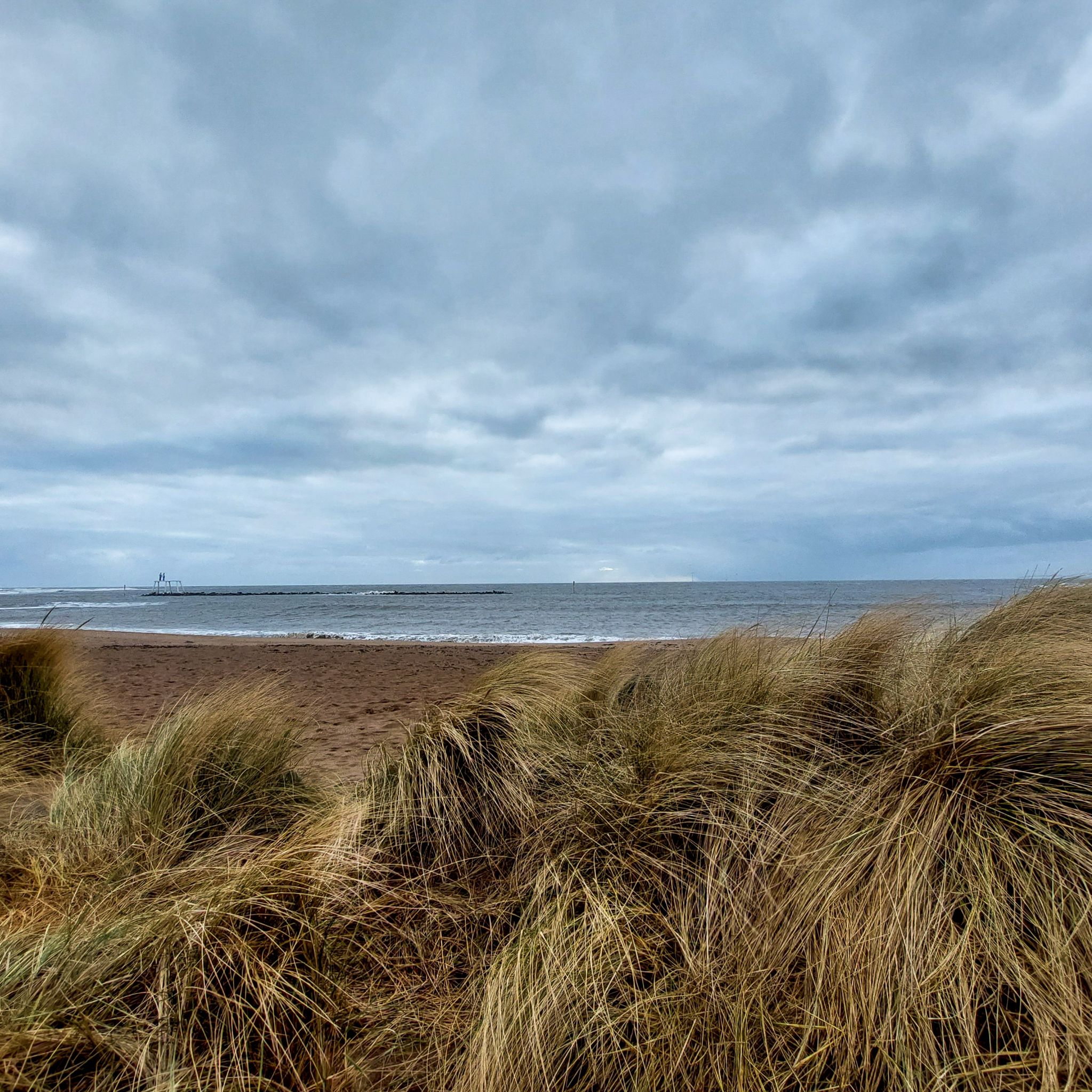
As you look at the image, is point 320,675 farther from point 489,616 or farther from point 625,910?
point 489,616

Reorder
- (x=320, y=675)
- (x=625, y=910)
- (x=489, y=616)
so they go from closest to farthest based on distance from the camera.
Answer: (x=625, y=910) < (x=320, y=675) < (x=489, y=616)

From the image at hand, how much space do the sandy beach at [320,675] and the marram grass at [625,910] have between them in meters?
1.31

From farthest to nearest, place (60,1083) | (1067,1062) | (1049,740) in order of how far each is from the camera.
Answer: (1049,740)
(60,1083)
(1067,1062)

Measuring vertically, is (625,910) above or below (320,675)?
above

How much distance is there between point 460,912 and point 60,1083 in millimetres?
1402

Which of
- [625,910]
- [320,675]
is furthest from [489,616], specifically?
[625,910]

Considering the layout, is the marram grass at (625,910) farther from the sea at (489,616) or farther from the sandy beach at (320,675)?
the sea at (489,616)

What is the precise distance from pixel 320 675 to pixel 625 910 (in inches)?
509

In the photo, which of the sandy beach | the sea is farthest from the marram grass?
the sea

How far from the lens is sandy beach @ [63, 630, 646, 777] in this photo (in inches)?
302

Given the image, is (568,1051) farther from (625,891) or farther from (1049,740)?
(1049,740)

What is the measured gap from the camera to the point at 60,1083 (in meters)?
1.90

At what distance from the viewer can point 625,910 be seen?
97.0 inches

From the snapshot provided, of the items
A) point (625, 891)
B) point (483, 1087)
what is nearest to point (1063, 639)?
point (625, 891)
